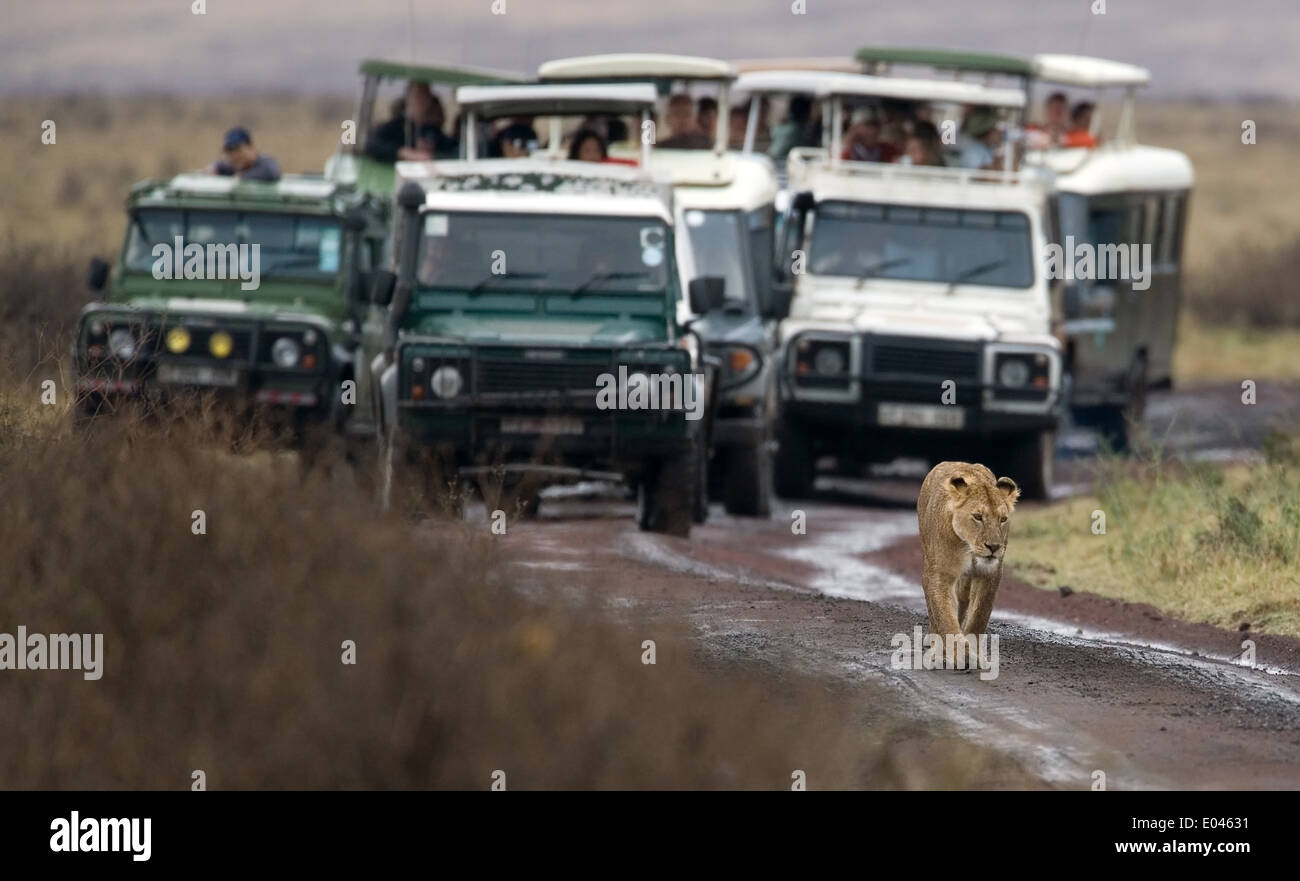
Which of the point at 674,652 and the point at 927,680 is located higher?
the point at 674,652

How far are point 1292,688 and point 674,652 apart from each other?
352 centimetres

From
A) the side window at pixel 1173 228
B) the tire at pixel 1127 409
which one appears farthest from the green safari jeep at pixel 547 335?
the side window at pixel 1173 228

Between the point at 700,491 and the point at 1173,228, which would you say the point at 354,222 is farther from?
the point at 1173,228

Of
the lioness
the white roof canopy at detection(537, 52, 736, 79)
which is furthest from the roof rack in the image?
the lioness

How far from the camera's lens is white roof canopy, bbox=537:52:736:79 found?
18.1 m

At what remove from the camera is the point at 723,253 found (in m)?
16.6

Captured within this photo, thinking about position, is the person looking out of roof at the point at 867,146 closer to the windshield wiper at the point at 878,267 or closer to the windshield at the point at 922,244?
the windshield at the point at 922,244

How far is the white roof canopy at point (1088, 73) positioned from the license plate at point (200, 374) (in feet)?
27.7

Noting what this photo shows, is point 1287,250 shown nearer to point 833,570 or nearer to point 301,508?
point 833,570

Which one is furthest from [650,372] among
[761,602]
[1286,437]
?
[1286,437]

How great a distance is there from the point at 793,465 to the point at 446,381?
5073 millimetres

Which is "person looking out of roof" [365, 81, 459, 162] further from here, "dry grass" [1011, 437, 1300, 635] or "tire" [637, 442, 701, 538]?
"dry grass" [1011, 437, 1300, 635]
